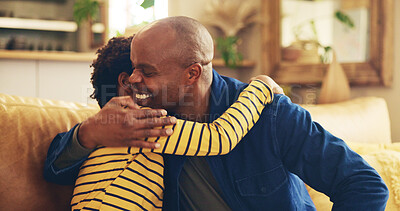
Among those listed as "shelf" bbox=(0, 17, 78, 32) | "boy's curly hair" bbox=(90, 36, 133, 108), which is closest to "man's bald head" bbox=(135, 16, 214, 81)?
"boy's curly hair" bbox=(90, 36, 133, 108)

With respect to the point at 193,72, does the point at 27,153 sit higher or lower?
lower

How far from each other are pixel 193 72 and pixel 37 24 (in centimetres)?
431

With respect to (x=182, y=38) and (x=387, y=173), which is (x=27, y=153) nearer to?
(x=182, y=38)

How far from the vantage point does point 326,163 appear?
3.18ft

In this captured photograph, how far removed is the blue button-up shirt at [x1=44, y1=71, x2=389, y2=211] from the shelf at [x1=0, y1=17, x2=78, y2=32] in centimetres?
409

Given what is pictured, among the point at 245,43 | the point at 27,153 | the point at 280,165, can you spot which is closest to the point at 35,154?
the point at 27,153

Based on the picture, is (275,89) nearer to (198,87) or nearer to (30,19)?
(198,87)

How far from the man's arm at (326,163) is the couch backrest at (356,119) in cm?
96

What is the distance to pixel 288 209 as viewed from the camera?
1.06 metres

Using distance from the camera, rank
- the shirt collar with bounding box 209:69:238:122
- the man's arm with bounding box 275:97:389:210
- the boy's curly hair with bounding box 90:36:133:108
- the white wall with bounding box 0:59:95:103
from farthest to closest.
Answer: the white wall with bounding box 0:59:95:103
the boy's curly hair with bounding box 90:36:133:108
the shirt collar with bounding box 209:69:238:122
the man's arm with bounding box 275:97:389:210

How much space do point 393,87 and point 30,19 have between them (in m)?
4.13

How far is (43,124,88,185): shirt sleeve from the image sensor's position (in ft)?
3.77

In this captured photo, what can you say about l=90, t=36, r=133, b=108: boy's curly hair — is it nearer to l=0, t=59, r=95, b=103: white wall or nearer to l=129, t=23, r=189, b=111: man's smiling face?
l=129, t=23, r=189, b=111: man's smiling face

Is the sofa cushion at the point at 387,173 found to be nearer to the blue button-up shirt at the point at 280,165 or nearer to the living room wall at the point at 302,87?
the blue button-up shirt at the point at 280,165
